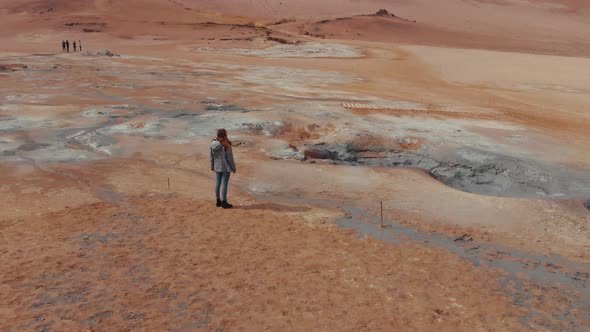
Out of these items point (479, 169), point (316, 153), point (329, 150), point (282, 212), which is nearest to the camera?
point (282, 212)

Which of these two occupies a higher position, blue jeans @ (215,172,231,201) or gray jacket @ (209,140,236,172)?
gray jacket @ (209,140,236,172)

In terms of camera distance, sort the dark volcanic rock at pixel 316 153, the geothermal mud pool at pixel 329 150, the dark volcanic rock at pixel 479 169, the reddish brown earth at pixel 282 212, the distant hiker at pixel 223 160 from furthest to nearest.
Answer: the dark volcanic rock at pixel 316 153
the dark volcanic rock at pixel 479 169
the distant hiker at pixel 223 160
the geothermal mud pool at pixel 329 150
the reddish brown earth at pixel 282 212

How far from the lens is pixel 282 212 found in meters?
8.02

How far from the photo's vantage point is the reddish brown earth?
5.19m

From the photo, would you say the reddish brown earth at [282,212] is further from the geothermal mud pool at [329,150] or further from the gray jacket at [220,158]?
the gray jacket at [220,158]

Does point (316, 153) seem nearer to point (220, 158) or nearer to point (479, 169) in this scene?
point (479, 169)

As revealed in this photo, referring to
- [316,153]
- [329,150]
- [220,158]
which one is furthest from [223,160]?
[329,150]

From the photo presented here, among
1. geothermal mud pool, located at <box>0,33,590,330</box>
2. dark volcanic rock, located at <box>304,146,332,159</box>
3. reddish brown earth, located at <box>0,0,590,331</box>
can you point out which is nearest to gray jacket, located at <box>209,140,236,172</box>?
reddish brown earth, located at <box>0,0,590,331</box>

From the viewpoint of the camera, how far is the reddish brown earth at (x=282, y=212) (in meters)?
5.19

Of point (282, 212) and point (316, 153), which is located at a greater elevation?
point (316, 153)

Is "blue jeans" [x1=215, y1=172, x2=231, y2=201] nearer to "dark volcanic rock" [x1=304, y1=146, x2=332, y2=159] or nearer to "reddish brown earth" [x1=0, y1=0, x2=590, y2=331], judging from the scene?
"reddish brown earth" [x1=0, y1=0, x2=590, y2=331]

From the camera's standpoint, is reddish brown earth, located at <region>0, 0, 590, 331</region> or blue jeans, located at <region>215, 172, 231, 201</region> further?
blue jeans, located at <region>215, 172, 231, 201</region>

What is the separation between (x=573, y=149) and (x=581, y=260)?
6901 mm

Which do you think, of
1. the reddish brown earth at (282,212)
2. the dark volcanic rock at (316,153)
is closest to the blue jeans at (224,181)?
the reddish brown earth at (282,212)
